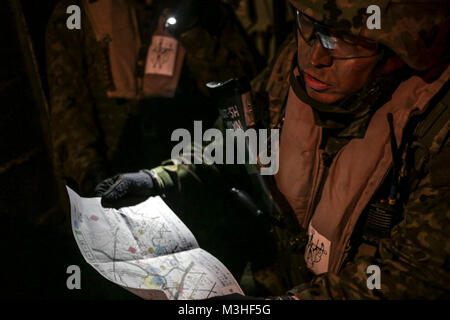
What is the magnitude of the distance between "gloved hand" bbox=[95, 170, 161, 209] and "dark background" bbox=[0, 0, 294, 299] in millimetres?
161

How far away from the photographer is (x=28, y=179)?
134cm

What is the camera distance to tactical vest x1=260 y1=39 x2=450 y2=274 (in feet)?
2.97

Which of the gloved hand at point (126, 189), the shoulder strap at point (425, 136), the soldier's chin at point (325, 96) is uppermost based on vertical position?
the soldier's chin at point (325, 96)

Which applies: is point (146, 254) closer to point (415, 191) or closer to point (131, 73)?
point (415, 191)

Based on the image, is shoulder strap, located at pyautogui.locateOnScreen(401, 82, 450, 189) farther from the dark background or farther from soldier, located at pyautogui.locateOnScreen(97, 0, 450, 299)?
the dark background

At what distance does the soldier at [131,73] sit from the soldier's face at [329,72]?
58cm

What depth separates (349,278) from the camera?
0.88 meters

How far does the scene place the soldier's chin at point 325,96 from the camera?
0.97 m

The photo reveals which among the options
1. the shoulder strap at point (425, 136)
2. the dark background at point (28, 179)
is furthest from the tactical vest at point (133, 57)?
the shoulder strap at point (425, 136)

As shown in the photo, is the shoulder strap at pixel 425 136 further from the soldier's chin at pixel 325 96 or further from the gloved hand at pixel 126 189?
the gloved hand at pixel 126 189

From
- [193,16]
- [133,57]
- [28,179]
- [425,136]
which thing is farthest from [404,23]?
[28,179]
